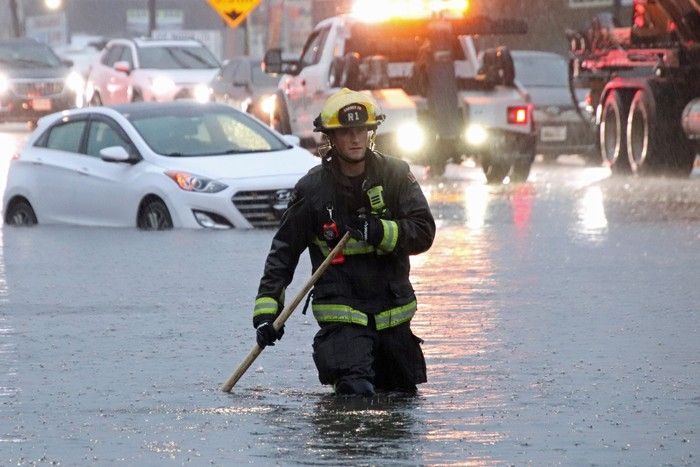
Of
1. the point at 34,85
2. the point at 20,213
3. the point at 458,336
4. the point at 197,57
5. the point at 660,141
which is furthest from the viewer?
the point at 34,85

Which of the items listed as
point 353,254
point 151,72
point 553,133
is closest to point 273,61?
point 553,133

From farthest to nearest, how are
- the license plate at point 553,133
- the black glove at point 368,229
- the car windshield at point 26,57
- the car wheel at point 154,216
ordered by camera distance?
the car windshield at point 26,57 → the license plate at point 553,133 → the car wheel at point 154,216 → the black glove at point 368,229

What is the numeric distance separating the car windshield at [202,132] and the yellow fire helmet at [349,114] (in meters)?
10.3

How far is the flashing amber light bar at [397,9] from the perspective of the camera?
83.0 feet

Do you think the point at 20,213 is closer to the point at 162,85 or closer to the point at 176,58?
the point at 162,85

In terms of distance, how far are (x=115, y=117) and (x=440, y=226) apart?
10.8ft

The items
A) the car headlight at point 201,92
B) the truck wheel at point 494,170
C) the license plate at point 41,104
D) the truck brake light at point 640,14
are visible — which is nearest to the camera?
the truck wheel at point 494,170

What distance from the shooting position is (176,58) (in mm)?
39062

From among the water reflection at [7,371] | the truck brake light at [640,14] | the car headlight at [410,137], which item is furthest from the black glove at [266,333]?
the truck brake light at [640,14]

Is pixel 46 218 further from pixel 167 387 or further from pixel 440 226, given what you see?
pixel 167 387

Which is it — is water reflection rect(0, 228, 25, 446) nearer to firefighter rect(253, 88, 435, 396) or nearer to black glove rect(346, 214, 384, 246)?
firefighter rect(253, 88, 435, 396)

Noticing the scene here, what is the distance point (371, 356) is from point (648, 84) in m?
17.8

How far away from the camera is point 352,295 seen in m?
8.72

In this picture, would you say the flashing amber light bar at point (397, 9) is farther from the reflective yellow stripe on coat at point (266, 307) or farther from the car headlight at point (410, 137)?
the reflective yellow stripe on coat at point (266, 307)
